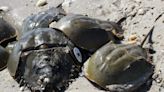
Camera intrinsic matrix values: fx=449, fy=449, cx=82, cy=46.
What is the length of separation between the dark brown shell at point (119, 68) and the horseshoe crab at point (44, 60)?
A: 272mm

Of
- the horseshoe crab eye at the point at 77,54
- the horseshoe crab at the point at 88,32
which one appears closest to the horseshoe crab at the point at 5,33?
the horseshoe crab at the point at 88,32

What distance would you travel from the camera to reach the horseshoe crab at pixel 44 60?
4.31 metres

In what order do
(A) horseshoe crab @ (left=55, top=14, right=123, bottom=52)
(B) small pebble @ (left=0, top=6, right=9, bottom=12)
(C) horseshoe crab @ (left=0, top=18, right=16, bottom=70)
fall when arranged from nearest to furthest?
(A) horseshoe crab @ (left=55, top=14, right=123, bottom=52) < (C) horseshoe crab @ (left=0, top=18, right=16, bottom=70) < (B) small pebble @ (left=0, top=6, right=9, bottom=12)

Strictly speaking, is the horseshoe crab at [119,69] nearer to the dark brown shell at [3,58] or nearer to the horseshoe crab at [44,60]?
the horseshoe crab at [44,60]

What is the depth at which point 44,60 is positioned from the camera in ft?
14.4

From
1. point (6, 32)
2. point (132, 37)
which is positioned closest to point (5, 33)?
point (6, 32)

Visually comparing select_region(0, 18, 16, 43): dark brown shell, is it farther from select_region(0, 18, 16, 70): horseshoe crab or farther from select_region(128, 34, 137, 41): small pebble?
select_region(128, 34, 137, 41): small pebble

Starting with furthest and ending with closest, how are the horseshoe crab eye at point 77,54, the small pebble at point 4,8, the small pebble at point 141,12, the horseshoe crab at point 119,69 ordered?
the small pebble at point 4,8, the small pebble at point 141,12, the horseshoe crab eye at point 77,54, the horseshoe crab at point 119,69

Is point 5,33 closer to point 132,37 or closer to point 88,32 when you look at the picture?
point 88,32

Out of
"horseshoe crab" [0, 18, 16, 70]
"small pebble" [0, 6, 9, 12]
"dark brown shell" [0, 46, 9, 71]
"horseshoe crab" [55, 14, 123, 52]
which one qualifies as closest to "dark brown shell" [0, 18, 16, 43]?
"horseshoe crab" [0, 18, 16, 70]

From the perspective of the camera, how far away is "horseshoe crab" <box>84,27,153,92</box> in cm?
411

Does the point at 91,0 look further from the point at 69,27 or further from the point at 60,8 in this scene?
the point at 69,27

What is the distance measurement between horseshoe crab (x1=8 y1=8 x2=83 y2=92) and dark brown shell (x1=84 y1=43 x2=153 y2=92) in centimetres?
27

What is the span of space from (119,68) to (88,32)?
743 millimetres
